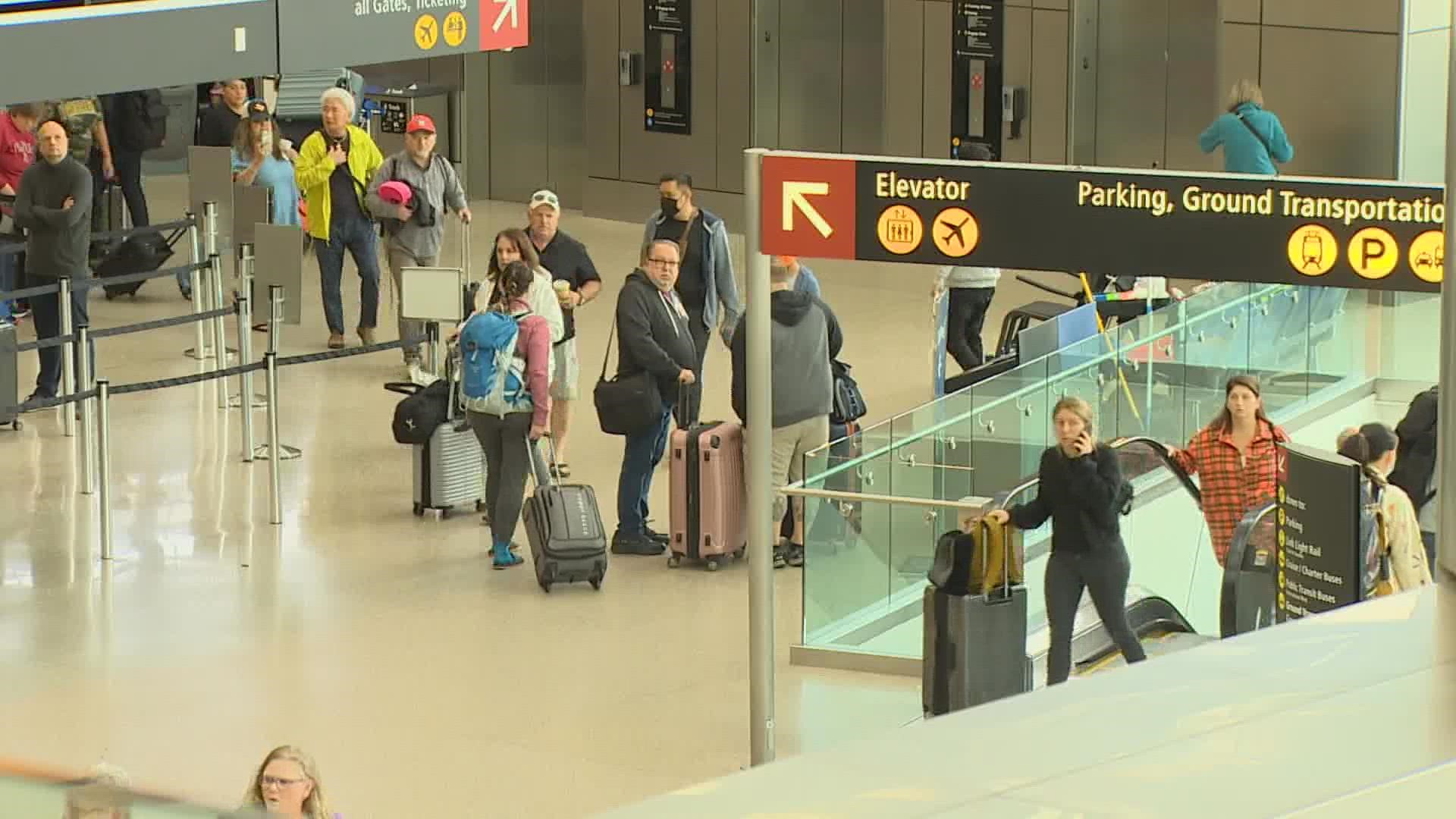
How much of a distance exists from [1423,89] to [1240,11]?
2422 millimetres

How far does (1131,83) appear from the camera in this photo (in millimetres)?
19797

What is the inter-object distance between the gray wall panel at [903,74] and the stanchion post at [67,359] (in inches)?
344

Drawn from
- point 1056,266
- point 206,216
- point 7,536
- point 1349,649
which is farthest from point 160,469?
point 1349,649

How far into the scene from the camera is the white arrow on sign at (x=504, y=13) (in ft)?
28.8

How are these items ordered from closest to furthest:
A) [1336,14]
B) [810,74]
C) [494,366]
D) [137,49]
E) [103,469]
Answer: [137,49] < [494,366] < [103,469] < [1336,14] < [810,74]

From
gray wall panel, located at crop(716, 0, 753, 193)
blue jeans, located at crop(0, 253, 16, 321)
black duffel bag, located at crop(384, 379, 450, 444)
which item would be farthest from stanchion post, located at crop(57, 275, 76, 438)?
gray wall panel, located at crop(716, 0, 753, 193)

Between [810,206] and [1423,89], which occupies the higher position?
[1423,89]

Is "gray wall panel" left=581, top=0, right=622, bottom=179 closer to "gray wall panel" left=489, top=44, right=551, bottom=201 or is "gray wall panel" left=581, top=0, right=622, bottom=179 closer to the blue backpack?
"gray wall panel" left=489, top=44, right=551, bottom=201

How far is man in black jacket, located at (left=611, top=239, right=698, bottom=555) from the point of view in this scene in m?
11.7

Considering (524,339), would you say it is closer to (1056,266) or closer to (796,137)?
(1056,266)

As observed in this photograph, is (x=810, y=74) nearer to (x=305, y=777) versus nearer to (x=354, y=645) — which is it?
(x=354, y=645)

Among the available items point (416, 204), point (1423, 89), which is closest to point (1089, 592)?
A: point (416, 204)

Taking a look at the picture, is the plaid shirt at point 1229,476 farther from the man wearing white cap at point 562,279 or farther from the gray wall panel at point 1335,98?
the gray wall panel at point 1335,98

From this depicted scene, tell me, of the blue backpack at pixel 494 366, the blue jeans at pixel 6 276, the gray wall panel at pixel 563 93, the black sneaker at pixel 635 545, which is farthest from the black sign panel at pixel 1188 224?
the gray wall panel at pixel 563 93
